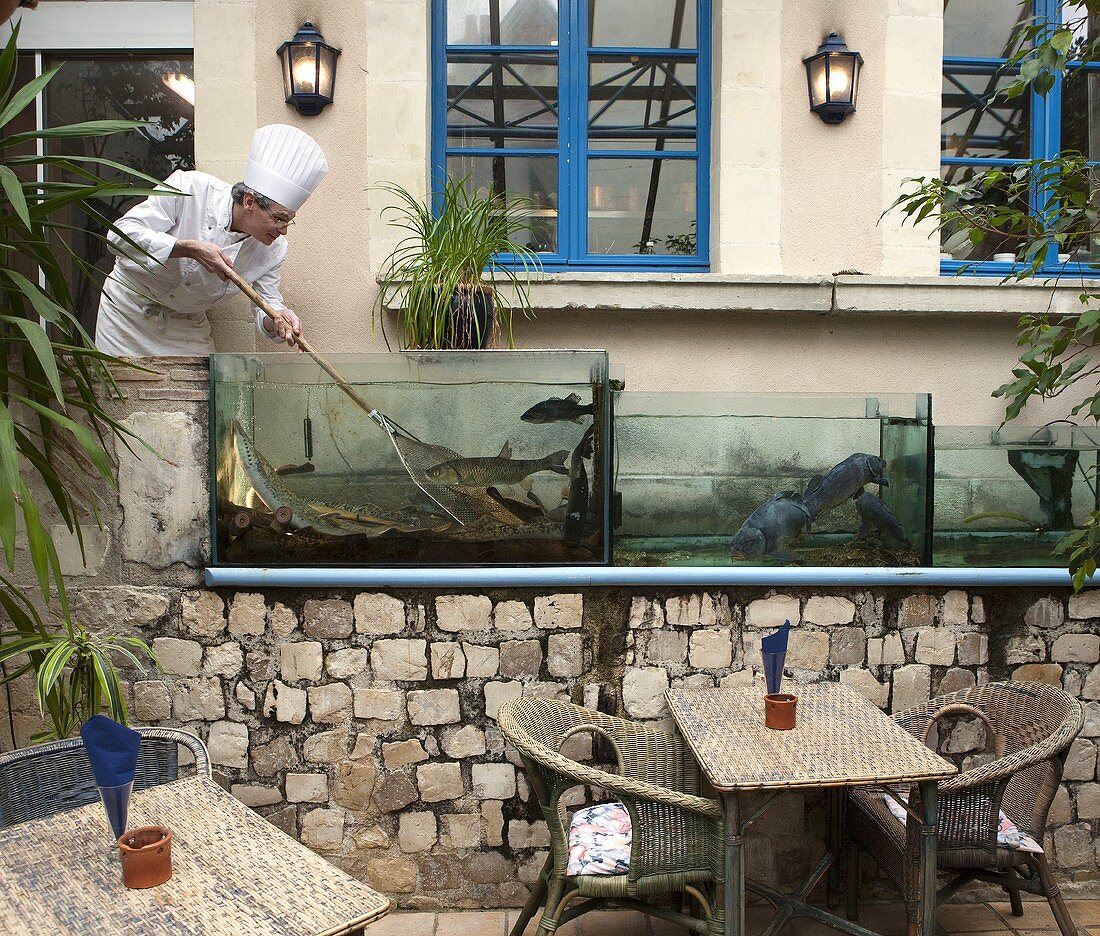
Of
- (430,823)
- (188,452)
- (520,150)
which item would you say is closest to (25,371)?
(188,452)

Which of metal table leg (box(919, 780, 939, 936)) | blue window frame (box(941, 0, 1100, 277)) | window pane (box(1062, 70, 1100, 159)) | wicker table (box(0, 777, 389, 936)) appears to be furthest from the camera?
window pane (box(1062, 70, 1100, 159))

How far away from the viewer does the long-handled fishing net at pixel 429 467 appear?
3.59 metres

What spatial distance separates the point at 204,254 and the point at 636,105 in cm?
243

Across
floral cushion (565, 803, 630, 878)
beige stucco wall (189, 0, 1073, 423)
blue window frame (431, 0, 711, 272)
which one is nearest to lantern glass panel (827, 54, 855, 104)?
beige stucco wall (189, 0, 1073, 423)

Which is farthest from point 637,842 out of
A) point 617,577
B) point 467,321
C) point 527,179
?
point 527,179

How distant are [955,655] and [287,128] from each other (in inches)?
131

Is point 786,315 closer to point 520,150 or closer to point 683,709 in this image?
point 520,150

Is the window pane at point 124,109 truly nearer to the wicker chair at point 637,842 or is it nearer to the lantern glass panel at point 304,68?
the lantern glass panel at point 304,68

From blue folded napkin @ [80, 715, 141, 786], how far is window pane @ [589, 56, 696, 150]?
3.84 meters

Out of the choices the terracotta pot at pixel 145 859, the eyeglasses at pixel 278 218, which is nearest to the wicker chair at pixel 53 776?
the terracotta pot at pixel 145 859

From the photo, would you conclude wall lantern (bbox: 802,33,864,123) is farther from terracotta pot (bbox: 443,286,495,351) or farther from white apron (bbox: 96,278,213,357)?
white apron (bbox: 96,278,213,357)

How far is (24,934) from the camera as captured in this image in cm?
197

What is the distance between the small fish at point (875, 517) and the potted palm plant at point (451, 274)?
5.49 ft

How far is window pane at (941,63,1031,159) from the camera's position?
202 inches
